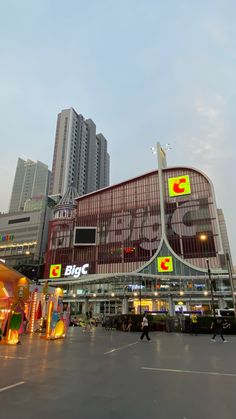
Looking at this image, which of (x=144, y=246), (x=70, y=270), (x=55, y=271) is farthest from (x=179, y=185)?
(x=55, y=271)

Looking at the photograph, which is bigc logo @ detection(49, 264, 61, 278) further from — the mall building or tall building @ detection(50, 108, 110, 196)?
tall building @ detection(50, 108, 110, 196)

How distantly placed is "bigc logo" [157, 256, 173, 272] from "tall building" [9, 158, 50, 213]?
110 metres

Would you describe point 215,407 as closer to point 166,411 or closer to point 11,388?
point 166,411

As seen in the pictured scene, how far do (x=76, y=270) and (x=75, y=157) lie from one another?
263ft

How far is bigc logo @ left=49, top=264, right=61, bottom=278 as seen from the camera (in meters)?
78.7

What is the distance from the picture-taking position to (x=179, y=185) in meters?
71.2

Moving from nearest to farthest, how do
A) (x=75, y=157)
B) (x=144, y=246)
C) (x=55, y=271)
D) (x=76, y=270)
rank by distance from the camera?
(x=144, y=246) → (x=76, y=270) → (x=55, y=271) → (x=75, y=157)

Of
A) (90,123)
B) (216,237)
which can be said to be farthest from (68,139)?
(216,237)

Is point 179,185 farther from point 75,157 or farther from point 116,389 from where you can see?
point 75,157

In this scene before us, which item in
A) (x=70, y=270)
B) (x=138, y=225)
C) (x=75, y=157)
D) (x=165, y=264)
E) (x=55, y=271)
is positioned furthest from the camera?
(x=75, y=157)

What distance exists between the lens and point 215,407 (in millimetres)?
5047

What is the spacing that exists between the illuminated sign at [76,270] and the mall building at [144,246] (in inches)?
11.0

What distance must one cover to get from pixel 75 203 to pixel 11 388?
8923 centimetres

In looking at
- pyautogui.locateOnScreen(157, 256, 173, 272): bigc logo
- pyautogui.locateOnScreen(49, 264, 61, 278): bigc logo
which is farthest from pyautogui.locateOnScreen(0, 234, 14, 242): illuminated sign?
pyautogui.locateOnScreen(157, 256, 173, 272): bigc logo
